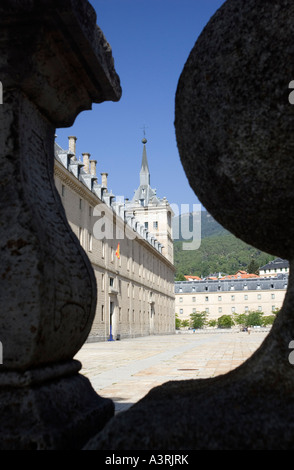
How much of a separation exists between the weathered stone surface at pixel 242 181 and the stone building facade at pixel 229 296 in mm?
90785

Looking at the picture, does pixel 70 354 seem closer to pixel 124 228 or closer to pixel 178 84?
pixel 178 84

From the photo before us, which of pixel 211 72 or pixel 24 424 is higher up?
pixel 211 72

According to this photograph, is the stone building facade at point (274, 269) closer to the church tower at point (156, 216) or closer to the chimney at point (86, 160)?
the church tower at point (156, 216)

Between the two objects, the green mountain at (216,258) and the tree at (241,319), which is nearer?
the tree at (241,319)

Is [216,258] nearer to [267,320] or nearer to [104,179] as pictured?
[267,320]

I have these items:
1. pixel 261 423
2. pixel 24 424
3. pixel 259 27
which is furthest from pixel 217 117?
pixel 24 424

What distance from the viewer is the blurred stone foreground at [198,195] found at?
1.41 meters

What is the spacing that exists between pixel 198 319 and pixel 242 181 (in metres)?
87.9

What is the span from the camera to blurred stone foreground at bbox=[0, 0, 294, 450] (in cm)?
141

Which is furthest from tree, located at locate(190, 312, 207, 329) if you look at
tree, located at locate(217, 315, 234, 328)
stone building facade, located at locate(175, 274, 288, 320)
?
tree, located at locate(217, 315, 234, 328)

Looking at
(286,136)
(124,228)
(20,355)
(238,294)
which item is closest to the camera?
(286,136)

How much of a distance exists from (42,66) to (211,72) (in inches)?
33.4

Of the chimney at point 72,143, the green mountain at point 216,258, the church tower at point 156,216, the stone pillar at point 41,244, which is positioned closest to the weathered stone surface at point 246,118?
the stone pillar at point 41,244

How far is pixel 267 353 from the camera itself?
5.31 feet
